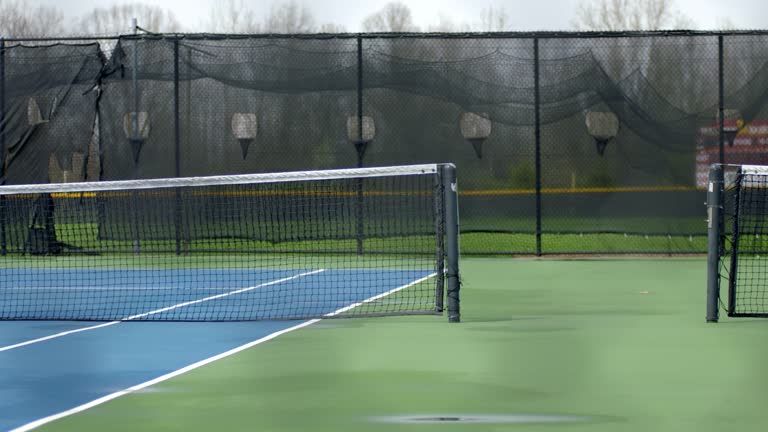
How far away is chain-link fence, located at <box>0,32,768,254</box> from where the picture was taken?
13445 millimetres

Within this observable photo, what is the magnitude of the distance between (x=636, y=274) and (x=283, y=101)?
15.2 ft

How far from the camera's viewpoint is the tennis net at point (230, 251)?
28.2ft

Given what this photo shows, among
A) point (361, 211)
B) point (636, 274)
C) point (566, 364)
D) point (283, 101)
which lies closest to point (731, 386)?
point (566, 364)

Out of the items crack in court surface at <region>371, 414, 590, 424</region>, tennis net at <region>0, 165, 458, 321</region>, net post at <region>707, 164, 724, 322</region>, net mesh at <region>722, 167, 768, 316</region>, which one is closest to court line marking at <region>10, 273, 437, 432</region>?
tennis net at <region>0, 165, 458, 321</region>

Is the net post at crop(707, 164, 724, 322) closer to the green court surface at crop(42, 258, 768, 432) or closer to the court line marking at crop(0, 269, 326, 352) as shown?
the green court surface at crop(42, 258, 768, 432)

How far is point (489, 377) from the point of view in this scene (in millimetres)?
5688

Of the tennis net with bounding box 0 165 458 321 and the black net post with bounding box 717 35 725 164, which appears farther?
the black net post with bounding box 717 35 725 164

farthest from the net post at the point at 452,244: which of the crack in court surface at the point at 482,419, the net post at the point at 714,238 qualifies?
the crack in court surface at the point at 482,419

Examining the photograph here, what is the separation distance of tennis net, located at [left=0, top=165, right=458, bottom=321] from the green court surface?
0.86 m

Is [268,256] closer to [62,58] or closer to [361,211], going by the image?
[361,211]

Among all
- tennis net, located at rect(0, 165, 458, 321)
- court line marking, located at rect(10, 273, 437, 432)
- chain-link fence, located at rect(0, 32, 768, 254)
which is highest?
chain-link fence, located at rect(0, 32, 768, 254)

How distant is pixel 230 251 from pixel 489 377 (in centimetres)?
788

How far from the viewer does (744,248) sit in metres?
13.6

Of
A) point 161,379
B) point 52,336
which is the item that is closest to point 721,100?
point 52,336
